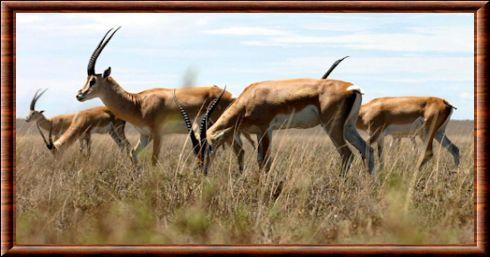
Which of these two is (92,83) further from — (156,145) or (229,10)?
(229,10)

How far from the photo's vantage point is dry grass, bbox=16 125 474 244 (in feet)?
20.5

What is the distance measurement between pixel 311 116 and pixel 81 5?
4246 mm

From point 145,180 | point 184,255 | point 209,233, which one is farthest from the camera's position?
point 145,180

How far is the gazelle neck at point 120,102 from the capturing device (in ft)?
41.4

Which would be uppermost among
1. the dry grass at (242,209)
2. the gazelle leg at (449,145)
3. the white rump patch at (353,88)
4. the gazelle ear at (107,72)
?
the gazelle ear at (107,72)

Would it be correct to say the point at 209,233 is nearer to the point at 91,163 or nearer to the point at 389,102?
the point at 91,163

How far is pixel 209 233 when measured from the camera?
6.34 metres

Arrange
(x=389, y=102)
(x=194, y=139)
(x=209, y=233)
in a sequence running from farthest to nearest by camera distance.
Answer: (x=389, y=102), (x=194, y=139), (x=209, y=233)

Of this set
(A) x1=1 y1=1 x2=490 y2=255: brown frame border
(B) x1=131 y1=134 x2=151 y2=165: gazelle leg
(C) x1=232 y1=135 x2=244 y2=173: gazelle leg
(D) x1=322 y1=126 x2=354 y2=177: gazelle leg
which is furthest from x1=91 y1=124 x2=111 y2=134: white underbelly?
(A) x1=1 y1=1 x2=490 y2=255: brown frame border

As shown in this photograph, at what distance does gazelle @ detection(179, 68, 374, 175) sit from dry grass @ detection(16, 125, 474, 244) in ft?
5.27

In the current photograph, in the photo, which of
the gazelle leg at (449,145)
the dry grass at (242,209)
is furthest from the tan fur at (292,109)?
the gazelle leg at (449,145)

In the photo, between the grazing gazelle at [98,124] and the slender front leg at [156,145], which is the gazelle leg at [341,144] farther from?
the grazing gazelle at [98,124]

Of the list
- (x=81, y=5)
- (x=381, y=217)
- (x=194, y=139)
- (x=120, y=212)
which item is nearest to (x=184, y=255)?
(x=120, y=212)

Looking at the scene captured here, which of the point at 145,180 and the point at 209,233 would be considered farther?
the point at 145,180
